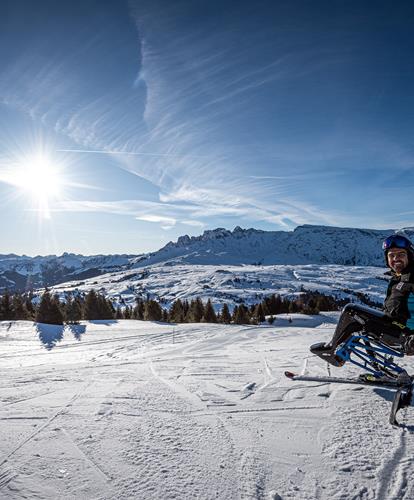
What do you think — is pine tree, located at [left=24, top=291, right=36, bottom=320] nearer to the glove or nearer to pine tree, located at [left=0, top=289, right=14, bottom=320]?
pine tree, located at [left=0, top=289, right=14, bottom=320]

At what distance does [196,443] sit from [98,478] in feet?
3.70

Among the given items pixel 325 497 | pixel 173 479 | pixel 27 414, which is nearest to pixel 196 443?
pixel 173 479

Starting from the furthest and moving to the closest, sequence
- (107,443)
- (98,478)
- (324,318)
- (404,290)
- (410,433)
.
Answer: (324,318), (404,290), (410,433), (107,443), (98,478)

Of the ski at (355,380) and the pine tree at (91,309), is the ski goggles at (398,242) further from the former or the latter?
the pine tree at (91,309)

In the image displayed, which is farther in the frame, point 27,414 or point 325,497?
point 27,414

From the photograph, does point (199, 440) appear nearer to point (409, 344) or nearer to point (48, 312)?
point (409, 344)

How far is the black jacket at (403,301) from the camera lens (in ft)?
15.4

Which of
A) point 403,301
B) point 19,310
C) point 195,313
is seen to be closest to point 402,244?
point 403,301

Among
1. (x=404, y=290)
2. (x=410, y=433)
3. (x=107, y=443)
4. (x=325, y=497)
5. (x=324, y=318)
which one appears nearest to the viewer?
(x=325, y=497)

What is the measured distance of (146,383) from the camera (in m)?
5.91

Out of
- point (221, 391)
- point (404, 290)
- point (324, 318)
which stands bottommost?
point (324, 318)

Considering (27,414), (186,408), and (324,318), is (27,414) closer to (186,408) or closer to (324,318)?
(186,408)

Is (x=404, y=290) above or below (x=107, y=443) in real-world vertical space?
above

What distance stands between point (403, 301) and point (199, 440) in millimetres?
3619
